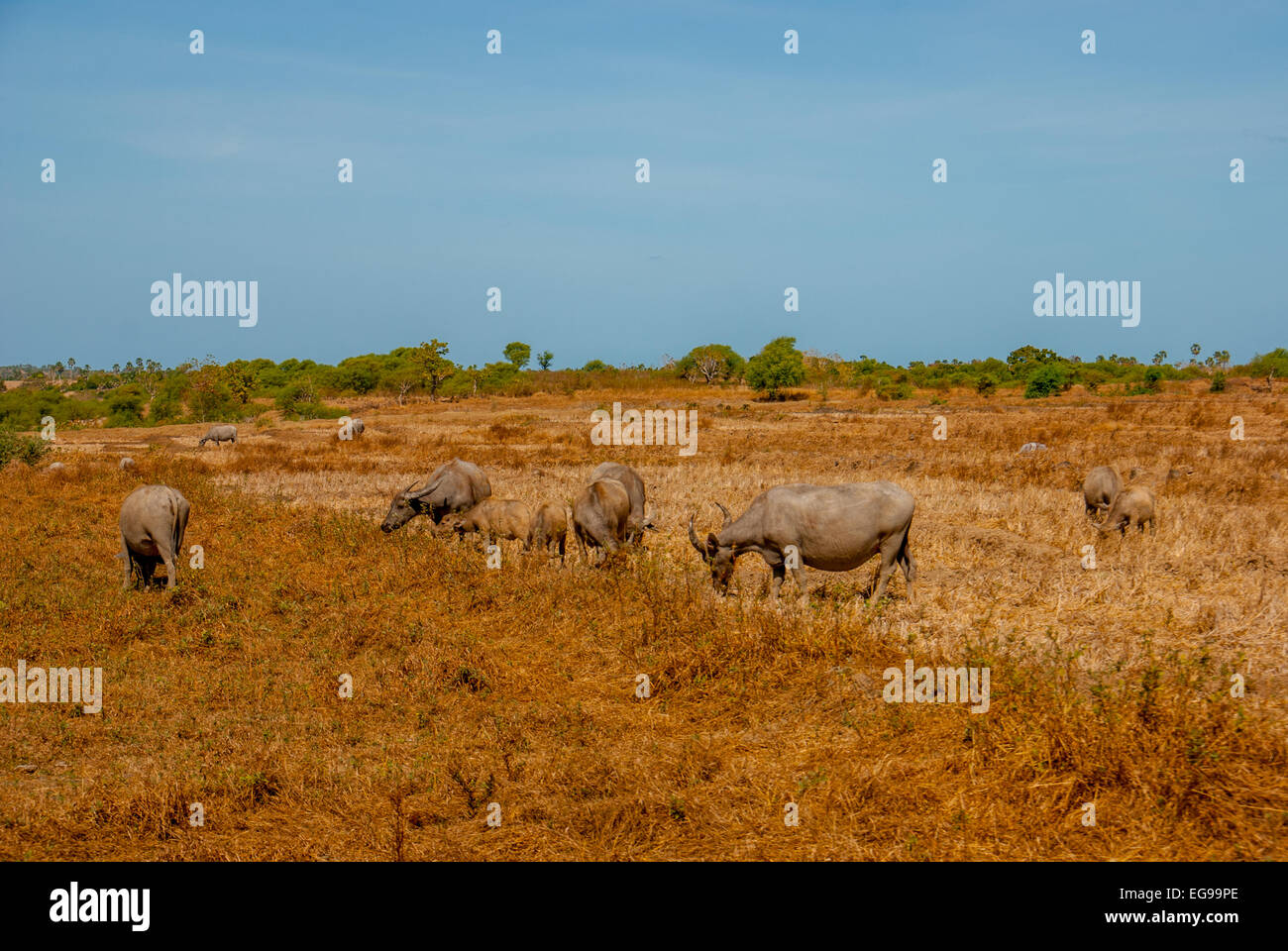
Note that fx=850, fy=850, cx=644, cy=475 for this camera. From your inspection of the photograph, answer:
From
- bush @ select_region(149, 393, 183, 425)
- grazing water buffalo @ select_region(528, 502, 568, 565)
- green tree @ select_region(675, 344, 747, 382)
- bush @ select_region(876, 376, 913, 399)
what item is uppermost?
green tree @ select_region(675, 344, 747, 382)

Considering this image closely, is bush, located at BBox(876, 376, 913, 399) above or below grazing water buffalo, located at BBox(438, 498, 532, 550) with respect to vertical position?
above

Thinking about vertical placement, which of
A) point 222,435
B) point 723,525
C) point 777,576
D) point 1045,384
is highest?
point 1045,384

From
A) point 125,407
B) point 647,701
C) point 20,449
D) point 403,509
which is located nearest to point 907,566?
point 647,701

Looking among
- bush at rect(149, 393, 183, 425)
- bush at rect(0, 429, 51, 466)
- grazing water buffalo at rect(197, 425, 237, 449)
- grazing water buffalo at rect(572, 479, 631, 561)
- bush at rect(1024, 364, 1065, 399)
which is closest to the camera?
grazing water buffalo at rect(572, 479, 631, 561)

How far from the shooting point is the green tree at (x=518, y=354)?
103 meters

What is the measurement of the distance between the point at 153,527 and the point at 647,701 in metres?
7.33

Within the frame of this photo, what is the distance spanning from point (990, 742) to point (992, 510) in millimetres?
10190

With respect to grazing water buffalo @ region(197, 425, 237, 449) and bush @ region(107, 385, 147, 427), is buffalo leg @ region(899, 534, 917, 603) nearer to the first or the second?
grazing water buffalo @ region(197, 425, 237, 449)

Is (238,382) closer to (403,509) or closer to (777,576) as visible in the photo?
(403,509)

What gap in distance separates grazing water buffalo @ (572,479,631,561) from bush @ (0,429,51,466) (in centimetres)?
2034

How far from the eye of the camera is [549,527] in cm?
1323

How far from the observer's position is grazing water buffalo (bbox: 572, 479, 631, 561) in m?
12.5

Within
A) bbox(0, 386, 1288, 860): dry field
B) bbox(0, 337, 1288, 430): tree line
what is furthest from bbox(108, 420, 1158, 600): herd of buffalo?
bbox(0, 337, 1288, 430): tree line
